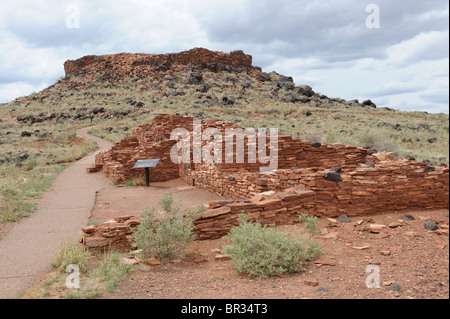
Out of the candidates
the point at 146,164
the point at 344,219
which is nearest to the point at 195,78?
the point at 146,164

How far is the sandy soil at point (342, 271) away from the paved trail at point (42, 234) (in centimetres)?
168

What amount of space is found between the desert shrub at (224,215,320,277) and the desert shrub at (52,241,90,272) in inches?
83.1

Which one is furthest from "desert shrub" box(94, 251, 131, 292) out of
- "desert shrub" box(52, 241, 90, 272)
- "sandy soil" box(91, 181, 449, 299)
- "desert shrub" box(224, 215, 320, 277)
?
"desert shrub" box(224, 215, 320, 277)

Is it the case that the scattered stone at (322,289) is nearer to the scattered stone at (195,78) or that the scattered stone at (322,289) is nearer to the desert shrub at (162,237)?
the desert shrub at (162,237)

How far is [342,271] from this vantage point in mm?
4047

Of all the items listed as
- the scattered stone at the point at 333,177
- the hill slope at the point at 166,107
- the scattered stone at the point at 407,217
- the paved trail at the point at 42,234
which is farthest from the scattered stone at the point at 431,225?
the hill slope at the point at 166,107

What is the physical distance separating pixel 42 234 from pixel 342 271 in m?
6.04

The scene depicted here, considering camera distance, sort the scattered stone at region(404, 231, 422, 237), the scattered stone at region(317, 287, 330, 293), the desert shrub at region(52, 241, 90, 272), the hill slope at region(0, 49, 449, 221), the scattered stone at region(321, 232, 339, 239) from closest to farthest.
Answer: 1. the scattered stone at region(317, 287, 330, 293)
2. the scattered stone at region(404, 231, 422, 237)
3. the desert shrub at region(52, 241, 90, 272)
4. the scattered stone at region(321, 232, 339, 239)
5. the hill slope at region(0, 49, 449, 221)

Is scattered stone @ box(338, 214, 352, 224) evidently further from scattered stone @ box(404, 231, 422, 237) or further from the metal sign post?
the metal sign post

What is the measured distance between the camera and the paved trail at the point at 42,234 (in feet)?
15.8

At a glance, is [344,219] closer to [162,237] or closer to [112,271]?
[162,237]

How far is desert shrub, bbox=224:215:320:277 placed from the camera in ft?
13.7
